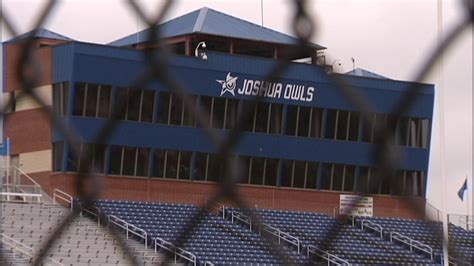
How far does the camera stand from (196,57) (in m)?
18.8

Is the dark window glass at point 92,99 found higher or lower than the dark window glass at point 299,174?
higher

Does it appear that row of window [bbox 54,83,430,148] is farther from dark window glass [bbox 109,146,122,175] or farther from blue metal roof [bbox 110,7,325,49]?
blue metal roof [bbox 110,7,325,49]

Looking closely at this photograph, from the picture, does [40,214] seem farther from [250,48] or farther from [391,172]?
[391,172]

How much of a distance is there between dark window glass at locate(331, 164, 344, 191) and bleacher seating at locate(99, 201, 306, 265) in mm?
3215

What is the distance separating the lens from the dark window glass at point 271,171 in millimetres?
19844

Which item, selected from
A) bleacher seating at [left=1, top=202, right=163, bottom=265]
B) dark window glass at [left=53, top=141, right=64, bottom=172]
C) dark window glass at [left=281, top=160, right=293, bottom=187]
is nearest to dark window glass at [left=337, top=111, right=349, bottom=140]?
dark window glass at [left=281, top=160, right=293, bottom=187]

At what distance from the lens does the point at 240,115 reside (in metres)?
1.08

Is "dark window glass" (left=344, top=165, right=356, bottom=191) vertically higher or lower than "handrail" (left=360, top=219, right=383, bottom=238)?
higher

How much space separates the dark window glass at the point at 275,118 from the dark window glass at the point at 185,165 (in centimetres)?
146

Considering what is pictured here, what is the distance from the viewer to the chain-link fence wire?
939 millimetres

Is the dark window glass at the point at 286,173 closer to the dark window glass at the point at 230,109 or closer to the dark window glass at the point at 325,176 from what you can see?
the dark window glass at the point at 325,176

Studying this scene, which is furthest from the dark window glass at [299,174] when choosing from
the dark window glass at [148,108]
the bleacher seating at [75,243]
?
the bleacher seating at [75,243]

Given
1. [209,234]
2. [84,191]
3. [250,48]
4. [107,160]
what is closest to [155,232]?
[209,234]

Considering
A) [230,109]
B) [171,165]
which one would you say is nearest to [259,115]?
[230,109]
